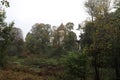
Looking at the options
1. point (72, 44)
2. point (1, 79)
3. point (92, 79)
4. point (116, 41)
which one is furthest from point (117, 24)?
point (72, 44)

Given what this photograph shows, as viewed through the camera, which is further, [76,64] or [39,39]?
[39,39]

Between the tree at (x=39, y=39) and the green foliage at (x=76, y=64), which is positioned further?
the tree at (x=39, y=39)

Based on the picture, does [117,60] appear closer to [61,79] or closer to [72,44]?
[61,79]

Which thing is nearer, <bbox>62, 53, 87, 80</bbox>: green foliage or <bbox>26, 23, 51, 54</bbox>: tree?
<bbox>62, 53, 87, 80</bbox>: green foliage

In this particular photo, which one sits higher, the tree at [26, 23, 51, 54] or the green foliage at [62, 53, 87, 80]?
the tree at [26, 23, 51, 54]

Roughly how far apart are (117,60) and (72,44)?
37149mm

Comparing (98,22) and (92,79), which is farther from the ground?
(98,22)

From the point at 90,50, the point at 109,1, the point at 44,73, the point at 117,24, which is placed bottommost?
the point at 44,73

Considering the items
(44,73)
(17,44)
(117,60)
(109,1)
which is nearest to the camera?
(117,60)

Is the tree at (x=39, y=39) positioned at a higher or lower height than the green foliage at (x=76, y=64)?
higher

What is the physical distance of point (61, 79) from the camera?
27359 mm

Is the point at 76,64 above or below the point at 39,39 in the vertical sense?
below

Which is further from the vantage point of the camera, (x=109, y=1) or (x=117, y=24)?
(x=109, y=1)

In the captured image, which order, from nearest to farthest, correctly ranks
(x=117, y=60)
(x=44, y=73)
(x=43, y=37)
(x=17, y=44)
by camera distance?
(x=117, y=60) < (x=44, y=73) < (x=17, y=44) < (x=43, y=37)
